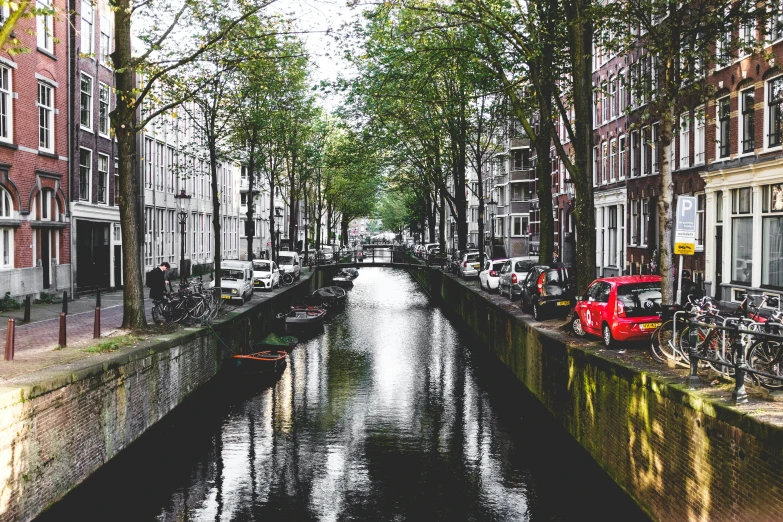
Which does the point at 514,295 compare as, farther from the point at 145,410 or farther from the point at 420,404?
the point at 145,410

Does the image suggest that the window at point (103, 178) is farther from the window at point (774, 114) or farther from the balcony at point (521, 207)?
the balcony at point (521, 207)

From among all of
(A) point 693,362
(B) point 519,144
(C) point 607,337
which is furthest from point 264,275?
(B) point 519,144

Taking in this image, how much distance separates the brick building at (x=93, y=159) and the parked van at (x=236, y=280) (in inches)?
229

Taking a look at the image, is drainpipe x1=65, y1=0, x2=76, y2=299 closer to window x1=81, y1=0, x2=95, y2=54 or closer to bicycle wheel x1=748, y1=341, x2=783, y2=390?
window x1=81, y1=0, x2=95, y2=54

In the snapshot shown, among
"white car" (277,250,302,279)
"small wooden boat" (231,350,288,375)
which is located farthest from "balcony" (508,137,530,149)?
"small wooden boat" (231,350,288,375)

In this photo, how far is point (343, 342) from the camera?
3469 cm

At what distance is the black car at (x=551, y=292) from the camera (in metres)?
23.5

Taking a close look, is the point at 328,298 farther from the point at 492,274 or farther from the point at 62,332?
the point at 62,332

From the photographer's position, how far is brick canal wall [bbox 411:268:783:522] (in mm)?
8055

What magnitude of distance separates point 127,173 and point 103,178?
62.5 feet

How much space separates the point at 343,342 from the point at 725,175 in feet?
54.6

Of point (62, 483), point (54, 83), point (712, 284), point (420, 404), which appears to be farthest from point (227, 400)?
point (712, 284)

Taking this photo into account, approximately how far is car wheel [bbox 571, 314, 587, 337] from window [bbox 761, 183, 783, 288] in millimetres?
9859

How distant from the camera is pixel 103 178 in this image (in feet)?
121
